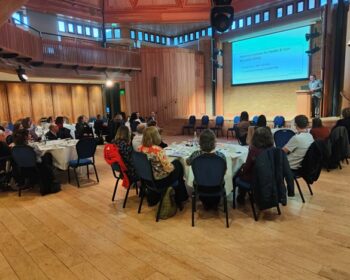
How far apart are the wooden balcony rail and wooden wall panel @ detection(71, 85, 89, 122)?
2563mm

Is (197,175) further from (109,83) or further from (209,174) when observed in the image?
(109,83)

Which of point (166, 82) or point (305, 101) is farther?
point (166, 82)

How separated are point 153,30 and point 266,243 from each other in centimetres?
1498

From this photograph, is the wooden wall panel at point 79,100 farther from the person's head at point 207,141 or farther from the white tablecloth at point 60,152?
the person's head at point 207,141

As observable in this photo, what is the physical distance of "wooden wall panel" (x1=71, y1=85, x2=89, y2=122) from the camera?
43.8 ft

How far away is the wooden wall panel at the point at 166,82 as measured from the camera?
1277cm

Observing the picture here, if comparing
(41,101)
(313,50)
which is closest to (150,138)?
(313,50)

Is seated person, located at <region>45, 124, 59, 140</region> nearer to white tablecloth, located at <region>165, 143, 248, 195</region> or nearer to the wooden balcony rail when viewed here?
the wooden balcony rail

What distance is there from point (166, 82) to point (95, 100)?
418cm

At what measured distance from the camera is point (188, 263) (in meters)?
2.46

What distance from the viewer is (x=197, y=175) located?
3039 millimetres

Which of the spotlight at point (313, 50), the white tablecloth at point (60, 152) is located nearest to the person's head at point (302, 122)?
the white tablecloth at point (60, 152)

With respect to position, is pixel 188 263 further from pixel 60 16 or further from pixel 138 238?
pixel 60 16

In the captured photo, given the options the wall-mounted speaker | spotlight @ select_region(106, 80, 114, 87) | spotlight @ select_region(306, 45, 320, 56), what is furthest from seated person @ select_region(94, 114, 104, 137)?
spotlight @ select_region(306, 45, 320, 56)
